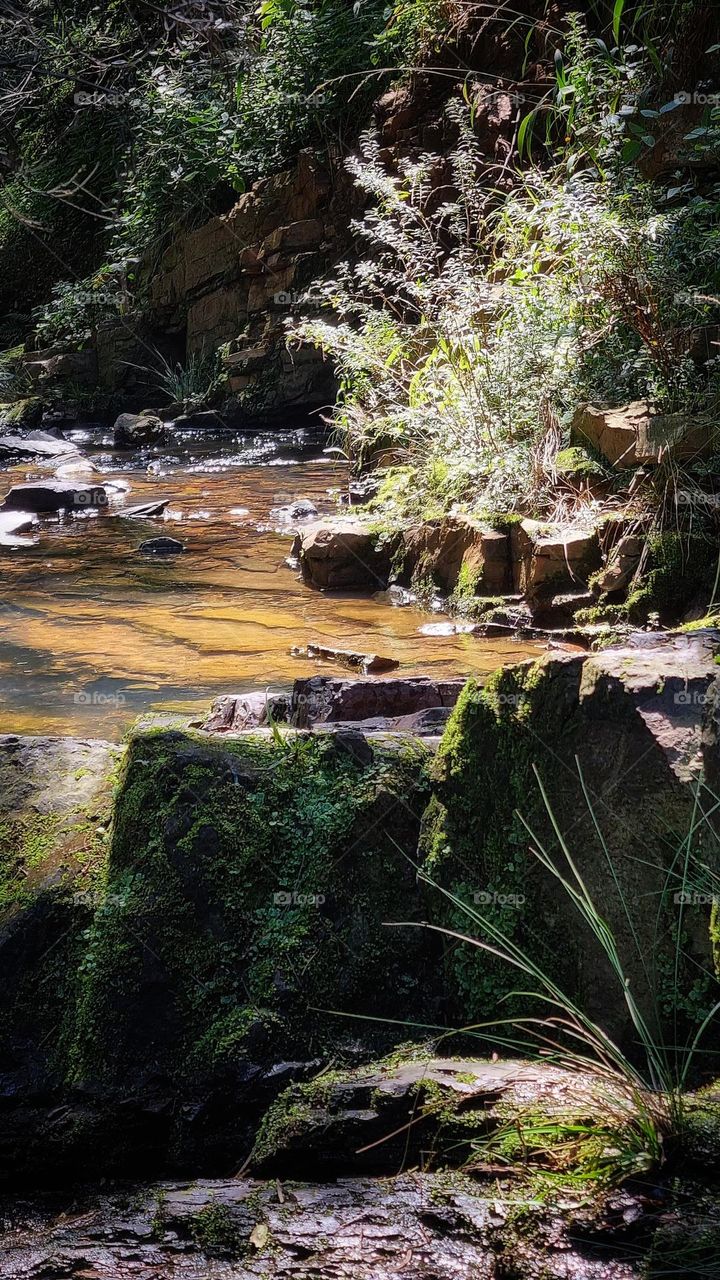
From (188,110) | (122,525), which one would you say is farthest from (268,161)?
(122,525)

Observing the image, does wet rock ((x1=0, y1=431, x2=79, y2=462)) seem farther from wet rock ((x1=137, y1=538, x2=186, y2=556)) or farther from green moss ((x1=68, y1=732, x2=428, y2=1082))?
green moss ((x1=68, y1=732, x2=428, y2=1082))

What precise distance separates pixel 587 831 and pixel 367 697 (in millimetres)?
1498

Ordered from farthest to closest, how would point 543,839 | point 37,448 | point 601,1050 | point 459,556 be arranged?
point 37,448 < point 459,556 < point 543,839 < point 601,1050

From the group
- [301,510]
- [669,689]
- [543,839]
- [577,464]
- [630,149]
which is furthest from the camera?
[301,510]

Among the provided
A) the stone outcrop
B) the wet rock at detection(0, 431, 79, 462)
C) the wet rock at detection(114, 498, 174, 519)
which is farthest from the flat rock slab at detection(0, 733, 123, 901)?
the stone outcrop

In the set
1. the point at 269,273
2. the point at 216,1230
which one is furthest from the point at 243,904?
the point at 269,273

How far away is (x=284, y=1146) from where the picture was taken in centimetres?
205

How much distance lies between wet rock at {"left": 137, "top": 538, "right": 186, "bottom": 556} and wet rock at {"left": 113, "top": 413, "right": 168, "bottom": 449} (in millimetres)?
5758

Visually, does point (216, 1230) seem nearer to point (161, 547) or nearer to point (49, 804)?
point (49, 804)

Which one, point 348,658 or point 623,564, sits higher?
point 623,564

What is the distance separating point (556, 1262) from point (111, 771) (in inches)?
63.0

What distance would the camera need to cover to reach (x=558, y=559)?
563cm

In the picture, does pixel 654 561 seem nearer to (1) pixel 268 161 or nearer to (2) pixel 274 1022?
(2) pixel 274 1022

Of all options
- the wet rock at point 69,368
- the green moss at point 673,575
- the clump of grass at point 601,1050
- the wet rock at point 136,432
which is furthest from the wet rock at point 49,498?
the clump of grass at point 601,1050
